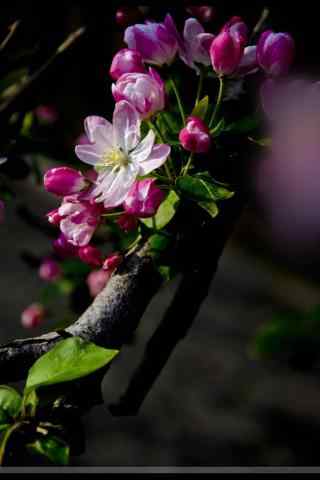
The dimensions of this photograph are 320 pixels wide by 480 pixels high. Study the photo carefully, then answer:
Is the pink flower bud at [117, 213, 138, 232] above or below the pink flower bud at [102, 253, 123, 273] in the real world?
above

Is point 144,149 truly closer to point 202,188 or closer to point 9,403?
point 202,188

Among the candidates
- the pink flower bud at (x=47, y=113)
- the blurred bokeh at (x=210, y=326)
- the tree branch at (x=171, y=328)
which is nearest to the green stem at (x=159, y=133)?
the tree branch at (x=171, y=328)

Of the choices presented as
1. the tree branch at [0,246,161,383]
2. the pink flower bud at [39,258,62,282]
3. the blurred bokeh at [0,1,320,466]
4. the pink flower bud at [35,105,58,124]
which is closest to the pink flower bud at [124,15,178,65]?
the tree branch at [0,246,161,383]

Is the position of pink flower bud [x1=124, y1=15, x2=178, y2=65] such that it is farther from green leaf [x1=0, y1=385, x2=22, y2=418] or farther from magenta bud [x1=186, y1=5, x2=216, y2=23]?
green leaf [x1=0, y1=385, x2=22, y2=418]

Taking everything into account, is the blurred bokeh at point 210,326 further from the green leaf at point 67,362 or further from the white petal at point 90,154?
the green leaf at point 67,362

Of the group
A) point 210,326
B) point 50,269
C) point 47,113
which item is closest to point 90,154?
point 50,269

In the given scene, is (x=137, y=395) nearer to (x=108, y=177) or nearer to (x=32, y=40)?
(x=108, y=177)
